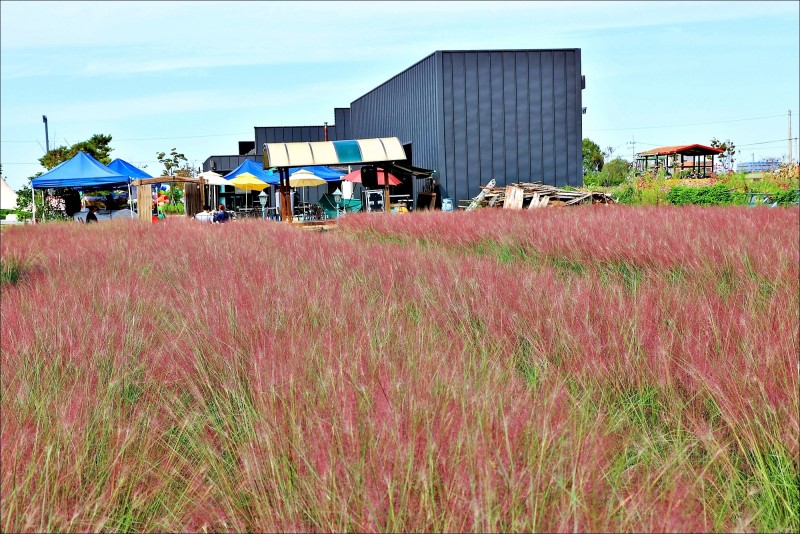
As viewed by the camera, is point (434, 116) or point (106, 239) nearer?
point (106, 239)

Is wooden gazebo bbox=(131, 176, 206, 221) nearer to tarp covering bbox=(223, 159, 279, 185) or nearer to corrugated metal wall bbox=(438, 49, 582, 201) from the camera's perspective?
tarp covering bbox=(223, 159, 279, 185)

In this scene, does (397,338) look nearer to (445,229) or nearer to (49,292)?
(49,292)

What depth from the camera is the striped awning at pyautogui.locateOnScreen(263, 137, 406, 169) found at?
2011 centimetres

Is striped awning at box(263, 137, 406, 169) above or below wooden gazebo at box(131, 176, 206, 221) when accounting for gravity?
above

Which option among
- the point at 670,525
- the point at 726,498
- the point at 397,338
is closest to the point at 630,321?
the point at 397,338

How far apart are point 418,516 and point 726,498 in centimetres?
81

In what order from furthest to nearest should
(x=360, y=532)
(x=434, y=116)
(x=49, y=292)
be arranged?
(x=434, y=116), (x=49, y=292), (x=360, y=532)

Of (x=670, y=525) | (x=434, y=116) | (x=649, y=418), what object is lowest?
(x=649, y=418)

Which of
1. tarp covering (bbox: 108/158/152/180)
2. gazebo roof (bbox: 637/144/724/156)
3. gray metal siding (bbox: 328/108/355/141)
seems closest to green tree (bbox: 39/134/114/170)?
gray metal siding (bbox: 328/108/355/141)

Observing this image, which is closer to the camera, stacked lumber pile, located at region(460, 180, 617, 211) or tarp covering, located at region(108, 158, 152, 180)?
stacked lumber pile, located at region(460, 180, 617, 211)

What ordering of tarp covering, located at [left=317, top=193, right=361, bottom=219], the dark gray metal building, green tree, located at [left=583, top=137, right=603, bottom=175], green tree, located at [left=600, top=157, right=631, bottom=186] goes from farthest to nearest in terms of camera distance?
green tree, located at [left=583, top=137, right=603, bottom=175]
green tree, located at [left=600, top=157, right=631, bottom=186]
tarp covering, located at [left=317, top=193, right=361, bottom=219]
the dark gray metal building

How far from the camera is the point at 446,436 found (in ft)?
6.45

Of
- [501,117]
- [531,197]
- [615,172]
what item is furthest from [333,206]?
[615,172]

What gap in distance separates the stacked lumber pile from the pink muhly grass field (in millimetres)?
16716
